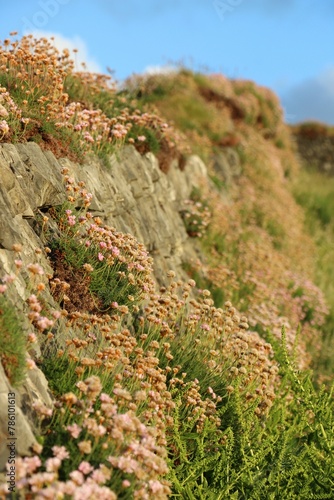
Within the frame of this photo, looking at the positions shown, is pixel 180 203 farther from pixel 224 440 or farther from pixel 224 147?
pixel 224 147

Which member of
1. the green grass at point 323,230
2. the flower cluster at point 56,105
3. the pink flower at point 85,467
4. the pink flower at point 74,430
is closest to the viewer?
the pink flower at point 85,467

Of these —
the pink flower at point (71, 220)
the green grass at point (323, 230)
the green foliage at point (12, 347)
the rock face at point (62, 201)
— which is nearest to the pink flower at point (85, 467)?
the rock face at point (62, 201)

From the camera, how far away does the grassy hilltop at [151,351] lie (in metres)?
3.60

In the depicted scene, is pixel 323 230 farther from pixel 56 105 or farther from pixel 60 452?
pixel 60 452

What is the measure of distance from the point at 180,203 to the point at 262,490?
6004 millimetres

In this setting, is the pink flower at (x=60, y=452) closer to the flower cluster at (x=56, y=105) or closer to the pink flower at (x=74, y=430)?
the pink flower at (x=74, y=430)

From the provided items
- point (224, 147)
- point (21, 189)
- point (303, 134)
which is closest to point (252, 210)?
point (224, 147)

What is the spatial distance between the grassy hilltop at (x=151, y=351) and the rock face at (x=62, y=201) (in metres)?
0.13

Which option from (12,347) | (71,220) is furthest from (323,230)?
(12,347)

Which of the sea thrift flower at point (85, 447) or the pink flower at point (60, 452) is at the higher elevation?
the sea thrift flower at point (85, 447)

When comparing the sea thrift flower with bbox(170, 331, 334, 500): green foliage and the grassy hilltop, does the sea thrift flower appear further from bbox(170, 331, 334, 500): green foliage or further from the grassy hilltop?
bbox(170, 331, 334, 500): green foliage

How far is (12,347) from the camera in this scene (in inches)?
148

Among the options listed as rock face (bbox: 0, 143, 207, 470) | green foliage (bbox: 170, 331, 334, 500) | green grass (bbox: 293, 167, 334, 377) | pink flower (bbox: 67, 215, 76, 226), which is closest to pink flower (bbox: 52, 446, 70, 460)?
rock face (bbox: 0, 143, 207, 470)

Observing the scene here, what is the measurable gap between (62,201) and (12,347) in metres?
2.26
